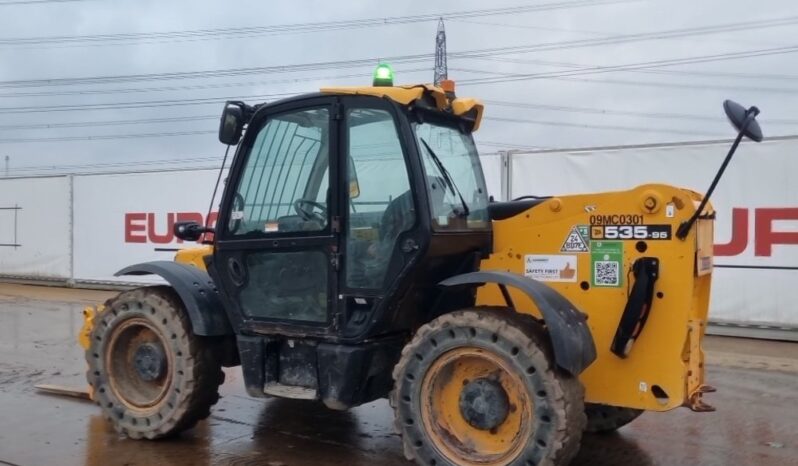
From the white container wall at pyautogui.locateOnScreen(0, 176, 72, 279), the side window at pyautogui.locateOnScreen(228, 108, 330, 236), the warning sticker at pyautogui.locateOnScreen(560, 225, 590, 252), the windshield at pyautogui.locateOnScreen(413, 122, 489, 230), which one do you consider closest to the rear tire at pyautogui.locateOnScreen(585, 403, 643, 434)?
the warning sticker at pyautogui.locateOnScreen(560, 225, 590, 252)

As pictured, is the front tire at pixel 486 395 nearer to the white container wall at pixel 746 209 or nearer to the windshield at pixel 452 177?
the windshield at pixel 452 177

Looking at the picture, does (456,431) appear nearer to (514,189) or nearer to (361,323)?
(361,323)

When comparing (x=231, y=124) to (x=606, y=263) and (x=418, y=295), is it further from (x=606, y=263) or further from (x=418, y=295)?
(x=606, y=263)

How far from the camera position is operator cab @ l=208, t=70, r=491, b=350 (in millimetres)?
4367

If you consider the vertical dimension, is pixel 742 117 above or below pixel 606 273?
above

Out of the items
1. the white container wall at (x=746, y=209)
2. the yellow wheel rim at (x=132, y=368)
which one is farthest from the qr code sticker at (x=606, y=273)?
the white container wall at (x=746, y=209)

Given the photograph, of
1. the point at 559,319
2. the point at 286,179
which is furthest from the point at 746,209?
the point at 286,179

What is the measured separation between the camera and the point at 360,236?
4449 millimetres

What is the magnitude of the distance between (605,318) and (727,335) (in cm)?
622

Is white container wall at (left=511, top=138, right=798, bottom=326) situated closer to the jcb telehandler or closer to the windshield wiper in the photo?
the jcb telehandler

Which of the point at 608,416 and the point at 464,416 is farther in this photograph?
the point at 608,416

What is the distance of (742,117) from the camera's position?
388 cm

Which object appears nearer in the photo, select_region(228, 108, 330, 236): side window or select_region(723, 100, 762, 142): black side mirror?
select_region(723, 100, 762, 142): black side mirror

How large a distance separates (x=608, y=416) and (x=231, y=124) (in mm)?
3153
